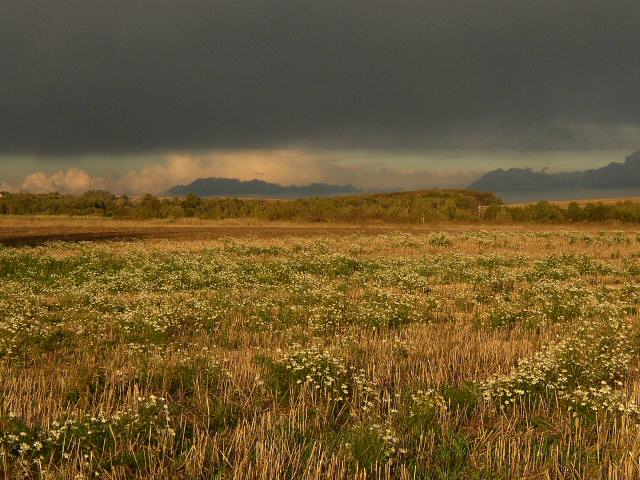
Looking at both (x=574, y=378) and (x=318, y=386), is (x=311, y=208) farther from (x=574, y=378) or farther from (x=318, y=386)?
(x=318, y=386)

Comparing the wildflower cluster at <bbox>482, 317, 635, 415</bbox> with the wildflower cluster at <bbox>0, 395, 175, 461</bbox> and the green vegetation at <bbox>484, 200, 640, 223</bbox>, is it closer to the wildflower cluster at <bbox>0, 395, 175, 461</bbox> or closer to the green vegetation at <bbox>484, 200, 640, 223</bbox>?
the wildflower cluster at <bbox>0, 395, 175, 461</bbox>

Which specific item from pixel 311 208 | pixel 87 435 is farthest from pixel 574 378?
pixel 311 208

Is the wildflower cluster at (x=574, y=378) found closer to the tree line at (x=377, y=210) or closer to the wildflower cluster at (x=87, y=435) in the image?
the wildflower cluster at (x=87, y=435)

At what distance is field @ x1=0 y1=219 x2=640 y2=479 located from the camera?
5.72 meters

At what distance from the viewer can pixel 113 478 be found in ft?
17.6

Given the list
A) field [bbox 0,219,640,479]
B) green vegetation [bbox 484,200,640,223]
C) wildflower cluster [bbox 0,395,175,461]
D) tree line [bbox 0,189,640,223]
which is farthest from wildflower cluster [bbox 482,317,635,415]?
green vegetation [bbox 484,200,640,223]

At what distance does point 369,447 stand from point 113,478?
9.21 feet

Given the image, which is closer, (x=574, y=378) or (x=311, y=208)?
(x=574, y=378)

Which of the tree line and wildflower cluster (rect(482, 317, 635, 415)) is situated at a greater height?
the tree line

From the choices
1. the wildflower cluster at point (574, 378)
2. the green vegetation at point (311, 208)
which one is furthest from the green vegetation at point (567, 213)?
the wildflower cluster at point (574, 378)

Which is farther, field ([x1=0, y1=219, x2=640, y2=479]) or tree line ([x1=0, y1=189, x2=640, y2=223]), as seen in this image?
tree line ([x1=0, y1=189, x2=640, y2=223])

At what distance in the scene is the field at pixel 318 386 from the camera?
5719mm

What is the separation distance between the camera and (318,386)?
7496 mm

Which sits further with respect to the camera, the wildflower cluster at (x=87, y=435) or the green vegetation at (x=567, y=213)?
the green vegetation at (x=567, y=213)
